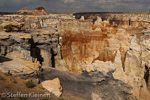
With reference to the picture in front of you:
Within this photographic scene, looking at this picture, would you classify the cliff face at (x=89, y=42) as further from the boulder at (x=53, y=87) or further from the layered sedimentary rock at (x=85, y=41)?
the boulder at (x=53, y=87)

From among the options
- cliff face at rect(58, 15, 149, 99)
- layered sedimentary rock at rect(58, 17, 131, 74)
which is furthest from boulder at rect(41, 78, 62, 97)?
layered sedimentary rock at rect(58, 17, 131, 74)

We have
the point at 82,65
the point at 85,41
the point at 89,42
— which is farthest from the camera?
the point at 89,42

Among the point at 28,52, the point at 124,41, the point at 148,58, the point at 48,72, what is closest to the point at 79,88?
the point at 48,72

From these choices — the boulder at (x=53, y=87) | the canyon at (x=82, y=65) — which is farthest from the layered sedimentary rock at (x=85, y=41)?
the boulder at (x=53, y=87)

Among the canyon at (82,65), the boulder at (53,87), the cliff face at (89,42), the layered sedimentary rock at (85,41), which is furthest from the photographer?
the layered sedimentary rock at (85,41)

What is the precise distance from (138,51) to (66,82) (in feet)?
22.3

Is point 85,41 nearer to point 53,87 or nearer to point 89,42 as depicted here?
point 89,42

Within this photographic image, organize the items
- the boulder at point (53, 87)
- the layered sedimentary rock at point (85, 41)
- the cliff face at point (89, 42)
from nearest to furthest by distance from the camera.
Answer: the boulder at point (53, 87) < the cliff face at point (89, 42) < the layered sedimentary rock at point (85, 41)

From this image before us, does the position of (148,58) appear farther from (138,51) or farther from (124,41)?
(124,41)

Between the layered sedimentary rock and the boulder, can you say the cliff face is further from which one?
the boulder

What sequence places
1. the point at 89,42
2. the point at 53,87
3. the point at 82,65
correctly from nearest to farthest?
1. the point at 53,87
2. the point at 82,65
3. the point at 89,42

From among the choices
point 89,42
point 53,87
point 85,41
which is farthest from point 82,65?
point 89,42

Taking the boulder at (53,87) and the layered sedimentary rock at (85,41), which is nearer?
the boulder at (53,87)

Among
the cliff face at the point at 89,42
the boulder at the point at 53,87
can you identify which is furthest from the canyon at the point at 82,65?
the boulder at the point at 53,87
